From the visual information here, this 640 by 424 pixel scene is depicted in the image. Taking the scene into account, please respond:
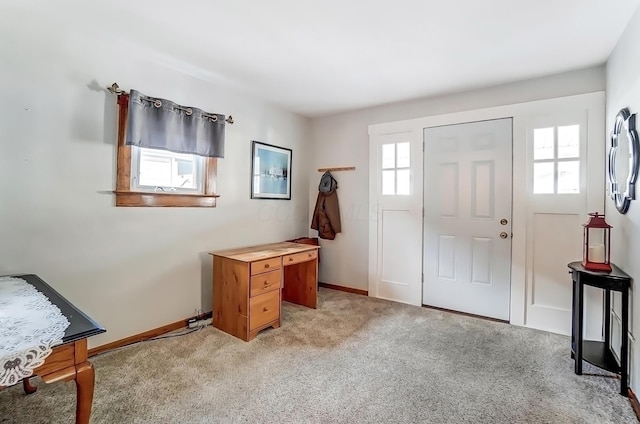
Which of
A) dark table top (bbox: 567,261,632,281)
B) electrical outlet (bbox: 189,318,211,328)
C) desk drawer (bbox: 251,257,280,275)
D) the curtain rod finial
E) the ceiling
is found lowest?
electrical outlet (bbox: 189,318,211,328)

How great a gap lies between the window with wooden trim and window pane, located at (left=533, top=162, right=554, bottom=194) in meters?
3.03

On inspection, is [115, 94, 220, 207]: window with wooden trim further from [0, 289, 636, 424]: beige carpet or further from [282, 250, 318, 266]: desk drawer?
[0, 289, 636, 424]: beige carpet

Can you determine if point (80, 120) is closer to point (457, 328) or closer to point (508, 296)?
point (457, 328)

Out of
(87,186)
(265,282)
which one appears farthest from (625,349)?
(87,186)

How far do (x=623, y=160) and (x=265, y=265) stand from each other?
2.72 meters

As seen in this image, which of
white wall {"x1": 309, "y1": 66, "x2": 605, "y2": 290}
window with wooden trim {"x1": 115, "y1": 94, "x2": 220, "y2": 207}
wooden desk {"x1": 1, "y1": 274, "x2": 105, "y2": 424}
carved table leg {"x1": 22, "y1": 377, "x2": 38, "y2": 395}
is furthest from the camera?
white wall {"x1": 309, "y1": 66, "x2": 605, "y2": 290}

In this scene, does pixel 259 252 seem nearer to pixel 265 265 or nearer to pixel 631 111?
pixel 265 265

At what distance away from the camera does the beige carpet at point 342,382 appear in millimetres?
1691

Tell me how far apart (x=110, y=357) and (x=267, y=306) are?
119cm

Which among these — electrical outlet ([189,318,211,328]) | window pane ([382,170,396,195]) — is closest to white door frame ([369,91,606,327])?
window pane ([382,170,396,195])

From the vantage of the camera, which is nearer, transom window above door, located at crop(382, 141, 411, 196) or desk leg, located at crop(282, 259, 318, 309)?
desk leg, located at crop(282, 259, 318, 309)

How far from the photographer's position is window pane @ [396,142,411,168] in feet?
11.8

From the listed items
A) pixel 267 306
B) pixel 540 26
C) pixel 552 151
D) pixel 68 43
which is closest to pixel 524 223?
pixel 552 151

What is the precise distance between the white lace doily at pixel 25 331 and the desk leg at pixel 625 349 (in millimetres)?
2940
